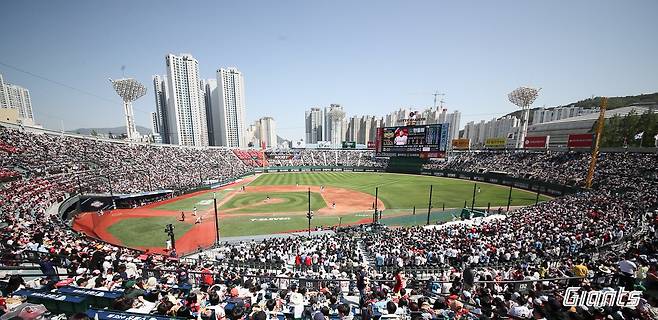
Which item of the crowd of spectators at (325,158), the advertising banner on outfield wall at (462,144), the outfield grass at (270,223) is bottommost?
the outfield grass at (270,223)

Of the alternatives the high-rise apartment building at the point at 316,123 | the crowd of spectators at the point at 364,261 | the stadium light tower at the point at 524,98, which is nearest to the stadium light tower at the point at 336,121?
the high-rise apartment building at the point at 316,123

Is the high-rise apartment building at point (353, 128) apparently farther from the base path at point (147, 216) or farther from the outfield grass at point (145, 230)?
the outfield grass at point (145, 230)

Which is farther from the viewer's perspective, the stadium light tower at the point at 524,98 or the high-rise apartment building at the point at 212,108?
the high-rise apartment building at the point at 212,108

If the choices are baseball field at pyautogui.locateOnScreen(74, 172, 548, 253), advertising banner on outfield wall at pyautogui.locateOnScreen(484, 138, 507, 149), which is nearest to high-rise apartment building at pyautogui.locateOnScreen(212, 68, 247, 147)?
baseball field at pyautogui.locateOnScreen(74, 172, 548, 253)

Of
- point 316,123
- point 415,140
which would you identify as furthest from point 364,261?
point 316,123

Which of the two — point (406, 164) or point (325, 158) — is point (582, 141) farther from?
point (325, 158)
